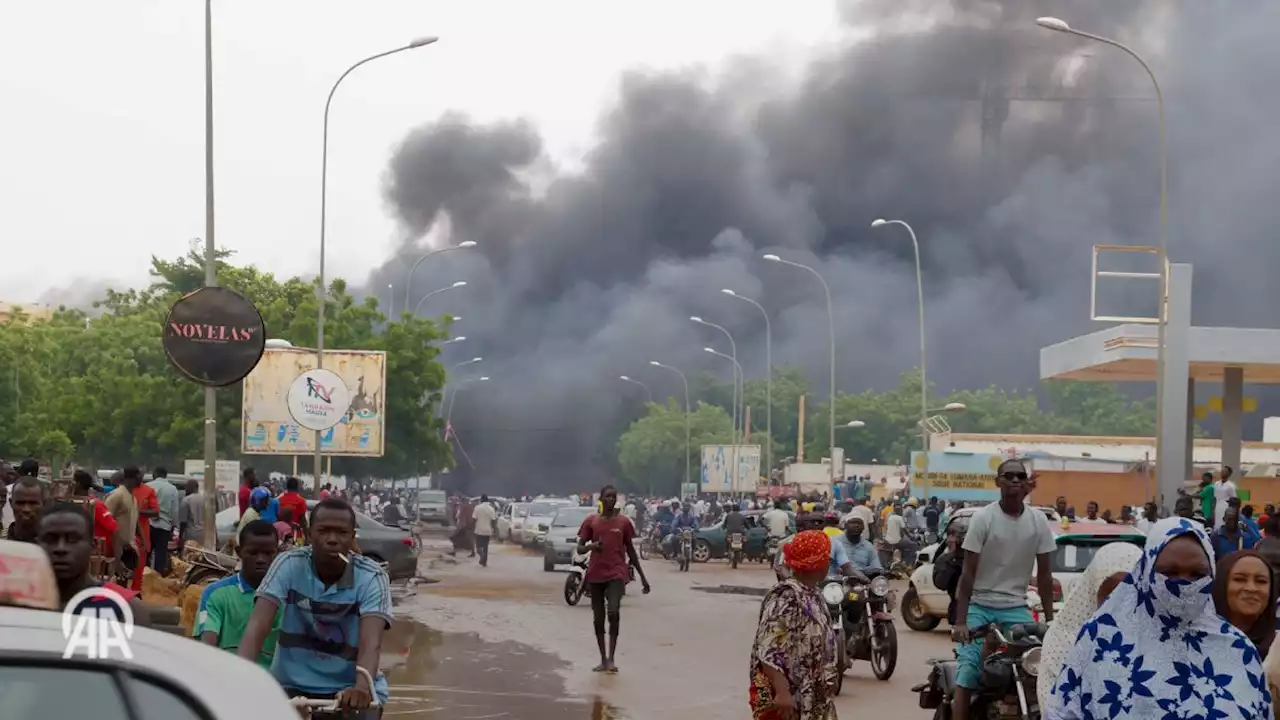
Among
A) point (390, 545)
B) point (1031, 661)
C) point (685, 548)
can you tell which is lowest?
point (685, 548)

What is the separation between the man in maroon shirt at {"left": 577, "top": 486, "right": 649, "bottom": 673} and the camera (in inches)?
601

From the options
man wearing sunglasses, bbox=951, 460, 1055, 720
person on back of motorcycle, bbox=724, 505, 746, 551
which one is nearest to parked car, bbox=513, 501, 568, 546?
person on back of motorcycle, bbox=724, 505, 746, 551

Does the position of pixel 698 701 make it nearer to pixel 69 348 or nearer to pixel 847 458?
pixel 69 348

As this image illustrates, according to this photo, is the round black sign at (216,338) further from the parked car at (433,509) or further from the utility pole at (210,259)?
the parked car at (433,509)

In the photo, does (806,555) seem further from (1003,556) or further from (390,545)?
(390,545)

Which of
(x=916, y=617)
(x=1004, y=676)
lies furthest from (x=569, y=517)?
(x=1004, y=676)

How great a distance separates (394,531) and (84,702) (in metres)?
23.8

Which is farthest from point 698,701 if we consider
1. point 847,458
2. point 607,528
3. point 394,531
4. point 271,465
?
point 847,458

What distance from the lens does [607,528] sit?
1538 centimetres

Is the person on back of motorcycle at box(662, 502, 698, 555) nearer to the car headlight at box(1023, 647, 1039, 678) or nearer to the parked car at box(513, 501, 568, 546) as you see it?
the parked car at box(513, 501, 568, 546)

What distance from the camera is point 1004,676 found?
8.65 meters

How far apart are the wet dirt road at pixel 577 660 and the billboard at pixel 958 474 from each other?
56.1 ft

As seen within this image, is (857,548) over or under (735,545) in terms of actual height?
over

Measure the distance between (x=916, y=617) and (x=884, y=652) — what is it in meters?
6.83
